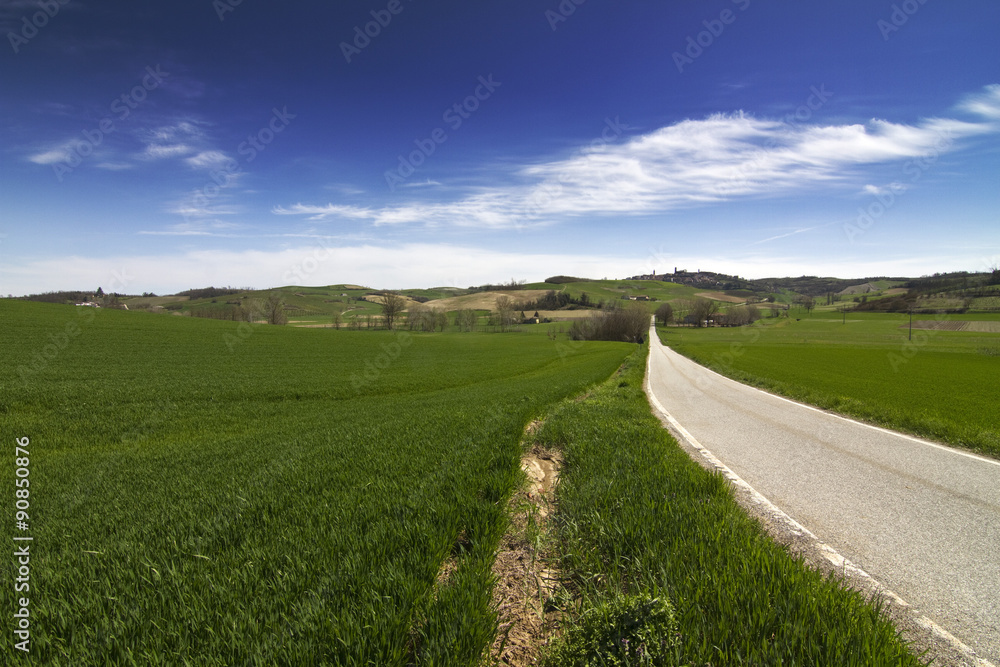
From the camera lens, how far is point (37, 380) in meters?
17.5

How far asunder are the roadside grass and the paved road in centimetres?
139

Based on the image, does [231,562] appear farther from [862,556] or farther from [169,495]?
[862,556]

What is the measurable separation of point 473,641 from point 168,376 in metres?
26.6

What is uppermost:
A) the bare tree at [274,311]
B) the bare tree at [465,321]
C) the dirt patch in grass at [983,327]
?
the bare tree at [274,311]

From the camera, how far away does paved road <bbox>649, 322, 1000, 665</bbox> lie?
373 cm

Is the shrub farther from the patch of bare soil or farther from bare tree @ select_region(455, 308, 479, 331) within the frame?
bare tree @ select_region(455, 308, 479, 331)

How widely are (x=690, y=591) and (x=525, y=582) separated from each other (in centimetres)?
135

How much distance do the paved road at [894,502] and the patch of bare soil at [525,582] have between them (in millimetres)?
3212

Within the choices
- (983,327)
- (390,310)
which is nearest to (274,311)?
(390,310)

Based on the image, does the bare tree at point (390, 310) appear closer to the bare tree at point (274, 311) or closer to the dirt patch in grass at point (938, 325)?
the bare tree at point (274, 311)

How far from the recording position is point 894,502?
591 cm

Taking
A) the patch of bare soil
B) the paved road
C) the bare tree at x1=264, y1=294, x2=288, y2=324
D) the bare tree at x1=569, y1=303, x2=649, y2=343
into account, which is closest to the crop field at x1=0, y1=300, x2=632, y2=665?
the patch of bare soil

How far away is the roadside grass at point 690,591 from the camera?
7.54 ft

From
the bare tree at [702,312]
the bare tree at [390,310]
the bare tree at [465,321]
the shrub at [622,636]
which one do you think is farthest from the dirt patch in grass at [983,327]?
the bare tree at [390,310]
